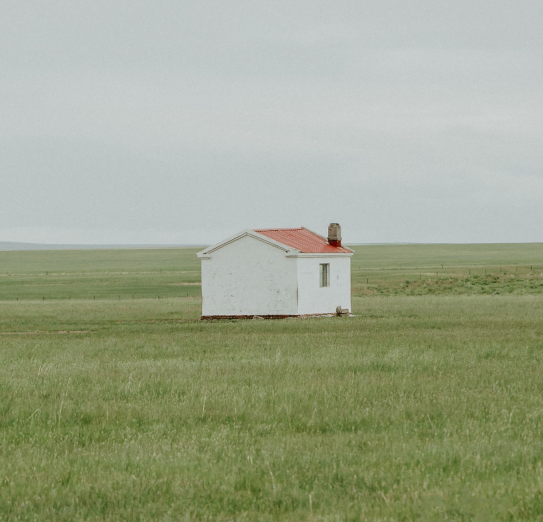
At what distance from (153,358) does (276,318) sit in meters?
22.8

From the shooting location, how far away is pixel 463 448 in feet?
32.5

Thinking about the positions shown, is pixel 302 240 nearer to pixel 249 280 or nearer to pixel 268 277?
pixel 268 277

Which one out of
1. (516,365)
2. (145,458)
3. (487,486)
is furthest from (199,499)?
(516,365)

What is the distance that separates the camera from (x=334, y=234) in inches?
1932

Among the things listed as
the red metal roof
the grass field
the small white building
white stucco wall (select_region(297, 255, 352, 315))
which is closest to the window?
the small white building

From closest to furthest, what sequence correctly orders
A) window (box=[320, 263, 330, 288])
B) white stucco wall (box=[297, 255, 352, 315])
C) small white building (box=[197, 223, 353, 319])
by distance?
small white building (box=[197, 223, 353, 319]) → white stucco wall (box=[297, 255, 352, 315]) → window (box=[320, 263, 330, 288])

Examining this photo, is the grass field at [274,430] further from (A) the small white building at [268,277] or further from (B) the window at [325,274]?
(B) the window at [325,274]

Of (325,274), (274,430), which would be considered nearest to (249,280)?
(325,274)

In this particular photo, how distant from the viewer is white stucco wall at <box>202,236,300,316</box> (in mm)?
44938

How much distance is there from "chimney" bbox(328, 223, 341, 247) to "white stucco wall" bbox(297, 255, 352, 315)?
119cm

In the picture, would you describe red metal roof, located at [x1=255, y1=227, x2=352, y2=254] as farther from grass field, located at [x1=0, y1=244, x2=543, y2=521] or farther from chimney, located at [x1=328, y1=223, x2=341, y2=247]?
grass field, located at [x1=0, y1=244, x2=543, y2=521]

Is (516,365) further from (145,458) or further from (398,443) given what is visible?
(145,458)

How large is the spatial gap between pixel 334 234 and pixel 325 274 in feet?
10.2

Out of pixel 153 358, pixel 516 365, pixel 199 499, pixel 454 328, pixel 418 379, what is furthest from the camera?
pixel 454 328
